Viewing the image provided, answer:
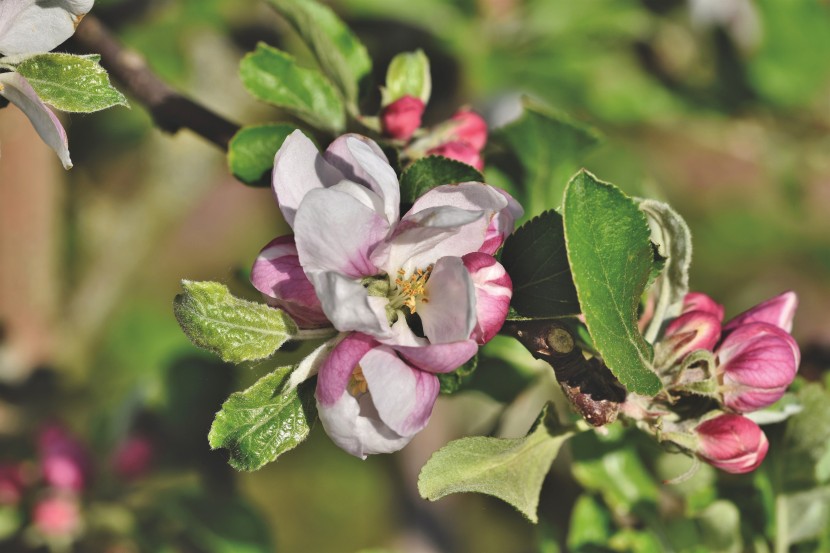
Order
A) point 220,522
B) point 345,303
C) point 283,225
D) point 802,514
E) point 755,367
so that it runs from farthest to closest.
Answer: point 283,225, point 220,522, point 802,514, point 755,367, point 345,303

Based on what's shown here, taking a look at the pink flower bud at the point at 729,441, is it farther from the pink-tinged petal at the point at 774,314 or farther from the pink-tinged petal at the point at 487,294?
the pink-tinged petal at the point at 487,294

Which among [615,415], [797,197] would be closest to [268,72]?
[615,415]

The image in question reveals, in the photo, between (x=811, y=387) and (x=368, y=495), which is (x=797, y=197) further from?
(x=811, y=387)

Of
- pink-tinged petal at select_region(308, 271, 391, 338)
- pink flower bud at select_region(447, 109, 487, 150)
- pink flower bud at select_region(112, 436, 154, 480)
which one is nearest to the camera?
pink-tinged petal at select_region(308, 271, 391, 338)

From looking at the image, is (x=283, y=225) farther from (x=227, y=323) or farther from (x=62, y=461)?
(x=227, y=323)

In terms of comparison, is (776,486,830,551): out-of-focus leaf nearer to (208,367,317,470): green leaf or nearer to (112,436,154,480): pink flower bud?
(208,367,317,470): green leaf

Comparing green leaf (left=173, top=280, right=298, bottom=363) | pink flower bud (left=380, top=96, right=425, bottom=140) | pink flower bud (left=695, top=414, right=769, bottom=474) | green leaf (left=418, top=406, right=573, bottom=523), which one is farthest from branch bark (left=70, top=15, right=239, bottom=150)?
pink flower bud (left=695, top=414, right=769, bottom=474)

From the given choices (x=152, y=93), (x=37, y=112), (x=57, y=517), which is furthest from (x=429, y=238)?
(x=57, y=517)
